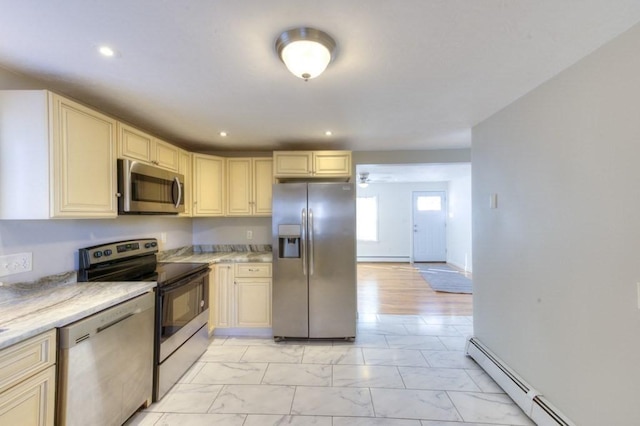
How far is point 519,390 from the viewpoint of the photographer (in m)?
1.99

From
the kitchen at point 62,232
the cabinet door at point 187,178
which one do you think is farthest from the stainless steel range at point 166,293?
the cabinet door at point 187,178

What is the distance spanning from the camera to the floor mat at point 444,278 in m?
5.07

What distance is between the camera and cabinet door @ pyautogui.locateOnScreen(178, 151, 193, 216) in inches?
120

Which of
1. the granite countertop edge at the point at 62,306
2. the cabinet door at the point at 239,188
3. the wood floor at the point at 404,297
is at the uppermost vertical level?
the cabinet door at the point at 239,188

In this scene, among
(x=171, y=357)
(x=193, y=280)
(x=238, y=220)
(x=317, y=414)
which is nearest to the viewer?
(x=317, y=414)

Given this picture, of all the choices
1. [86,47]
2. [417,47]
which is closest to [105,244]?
Result: [86,47]

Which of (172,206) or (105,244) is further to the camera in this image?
(172,206)

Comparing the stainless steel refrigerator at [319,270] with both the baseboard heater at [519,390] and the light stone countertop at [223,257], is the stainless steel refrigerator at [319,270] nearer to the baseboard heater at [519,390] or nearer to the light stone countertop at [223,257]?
the light stone countertop at [223,257]

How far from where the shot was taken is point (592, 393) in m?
1.51

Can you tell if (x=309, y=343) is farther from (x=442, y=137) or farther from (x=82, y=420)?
(x=442, y=137)

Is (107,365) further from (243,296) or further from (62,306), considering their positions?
(243,296)

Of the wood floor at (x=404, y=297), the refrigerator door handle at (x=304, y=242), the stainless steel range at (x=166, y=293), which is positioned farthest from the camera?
the wood floor at (x=404, y=297)

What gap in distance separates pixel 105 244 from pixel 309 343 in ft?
7.18

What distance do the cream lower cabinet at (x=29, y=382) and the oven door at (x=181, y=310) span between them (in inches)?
29.3
